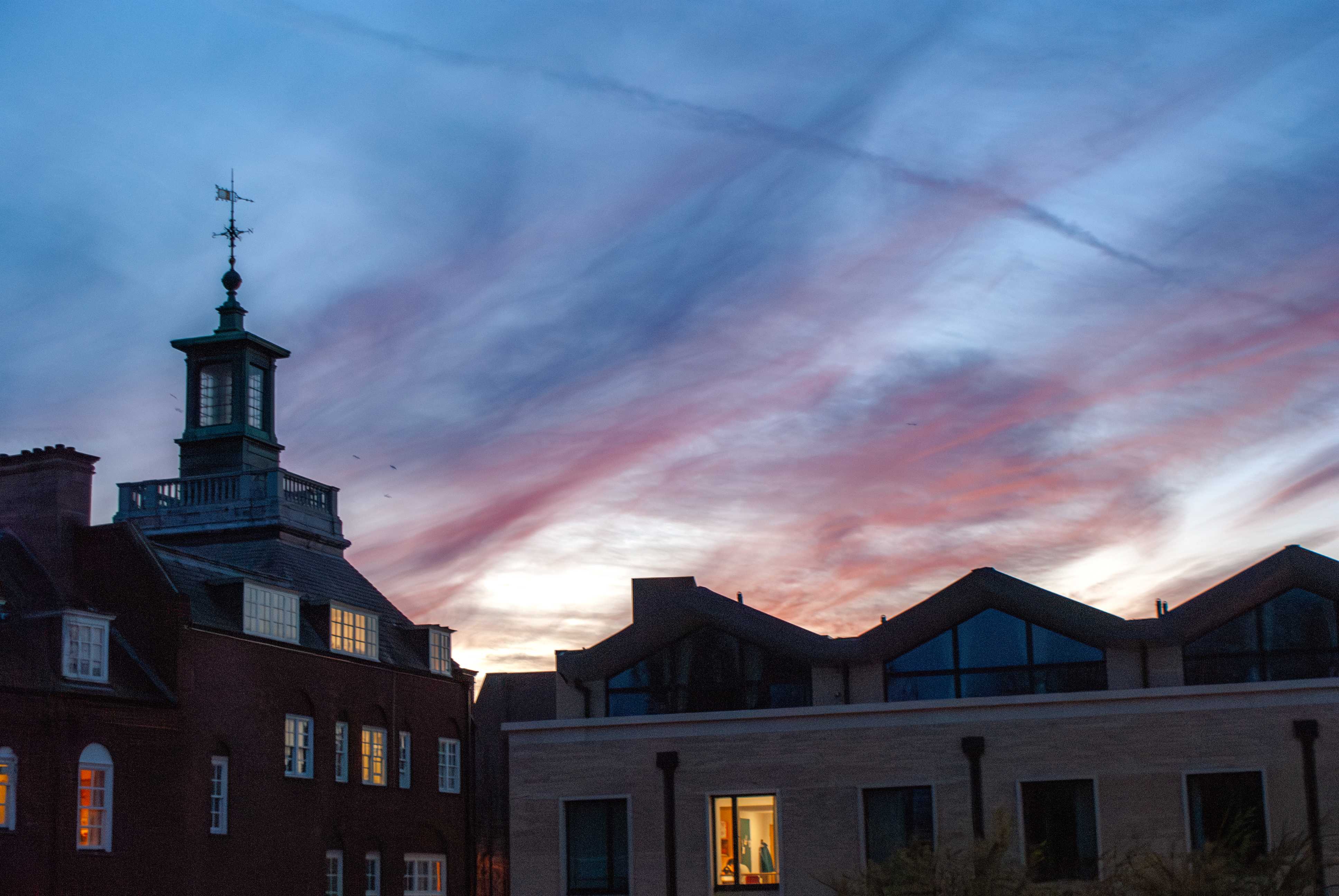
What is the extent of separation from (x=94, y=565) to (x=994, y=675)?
86.0 feet

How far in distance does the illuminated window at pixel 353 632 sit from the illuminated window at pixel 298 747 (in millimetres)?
2967

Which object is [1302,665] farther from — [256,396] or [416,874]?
[256,396]

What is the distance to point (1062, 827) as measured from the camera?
30375 millimetres

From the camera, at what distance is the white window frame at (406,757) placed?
55000mm

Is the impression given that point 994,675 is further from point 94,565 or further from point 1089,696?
point 94,565

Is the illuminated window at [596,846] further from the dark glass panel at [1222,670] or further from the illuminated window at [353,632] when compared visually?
the illuminated window at [353,632]

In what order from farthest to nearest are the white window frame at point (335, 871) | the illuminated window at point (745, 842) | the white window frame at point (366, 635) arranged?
the white window frame at point (366, 635)
the white window frame at point (335, 871)
the illuminated window at point (745, 842)

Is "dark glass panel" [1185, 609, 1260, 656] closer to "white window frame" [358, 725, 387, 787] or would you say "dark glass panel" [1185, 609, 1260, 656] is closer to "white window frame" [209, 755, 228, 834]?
"white window frame" [209, 755, 228, 834]

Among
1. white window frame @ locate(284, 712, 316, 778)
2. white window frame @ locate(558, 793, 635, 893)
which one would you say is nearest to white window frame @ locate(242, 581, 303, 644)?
white window frame @ locate(284, 712, 316, 778)

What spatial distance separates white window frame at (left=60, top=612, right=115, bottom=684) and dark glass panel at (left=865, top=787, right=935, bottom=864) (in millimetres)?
20950

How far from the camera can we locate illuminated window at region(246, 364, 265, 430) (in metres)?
57.0

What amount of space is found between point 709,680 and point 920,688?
4367mm

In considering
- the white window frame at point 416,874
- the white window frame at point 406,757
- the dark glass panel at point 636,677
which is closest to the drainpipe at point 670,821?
the dark glass panel at point 636,677

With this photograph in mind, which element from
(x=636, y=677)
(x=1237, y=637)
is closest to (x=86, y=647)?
(x=636, y=677)
